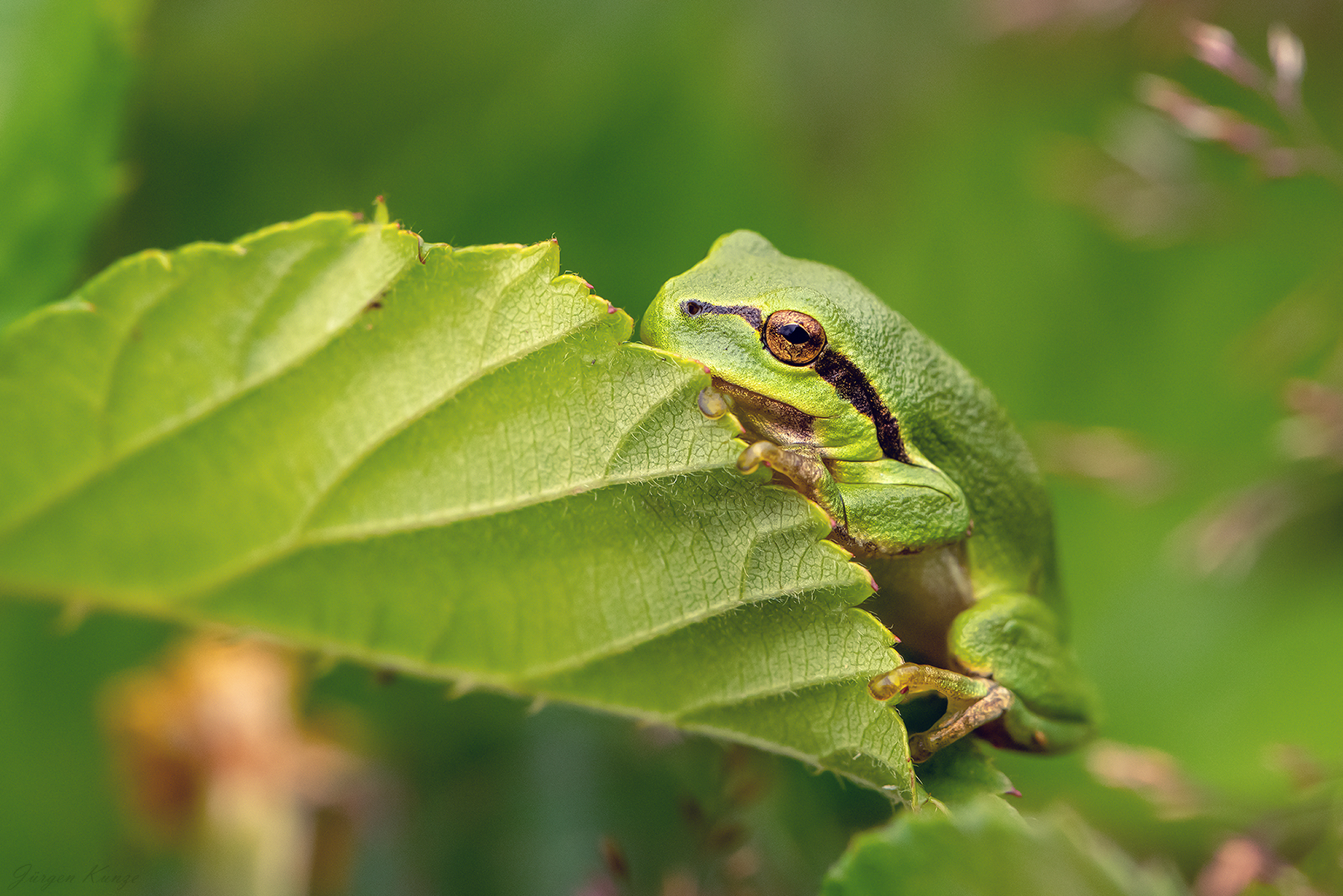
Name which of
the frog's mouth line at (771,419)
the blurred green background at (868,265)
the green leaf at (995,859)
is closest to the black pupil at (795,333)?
the frog's mouth line at (771,419)

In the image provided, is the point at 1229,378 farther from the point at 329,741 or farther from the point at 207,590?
the point at 207,590

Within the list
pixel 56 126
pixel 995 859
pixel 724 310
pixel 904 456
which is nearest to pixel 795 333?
pixel 724 310

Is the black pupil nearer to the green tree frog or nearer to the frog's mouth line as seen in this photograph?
the green tree frog

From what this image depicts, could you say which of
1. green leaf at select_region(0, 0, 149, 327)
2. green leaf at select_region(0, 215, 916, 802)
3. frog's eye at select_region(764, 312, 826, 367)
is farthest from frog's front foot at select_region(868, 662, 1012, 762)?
green leaf at select_region(0, 0, 149, 327)

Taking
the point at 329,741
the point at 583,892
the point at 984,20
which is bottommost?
the point at 329,741

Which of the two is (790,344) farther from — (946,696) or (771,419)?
(946,696)

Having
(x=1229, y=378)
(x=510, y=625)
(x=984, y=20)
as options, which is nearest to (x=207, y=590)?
(x=510, y=625)
